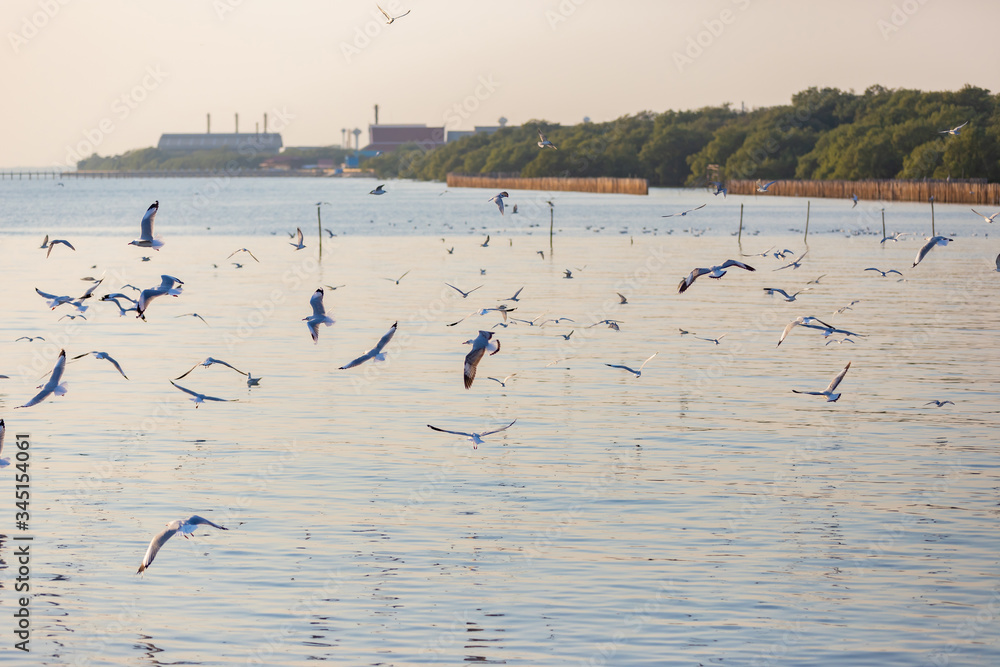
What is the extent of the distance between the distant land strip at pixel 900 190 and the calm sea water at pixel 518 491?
77.6 meters

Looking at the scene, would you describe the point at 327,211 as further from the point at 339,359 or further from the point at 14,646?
the point at 14,646

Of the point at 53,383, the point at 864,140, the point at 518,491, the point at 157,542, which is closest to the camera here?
the point at 157,542

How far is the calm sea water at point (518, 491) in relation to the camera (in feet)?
40.7

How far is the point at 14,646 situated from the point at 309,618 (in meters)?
2.82

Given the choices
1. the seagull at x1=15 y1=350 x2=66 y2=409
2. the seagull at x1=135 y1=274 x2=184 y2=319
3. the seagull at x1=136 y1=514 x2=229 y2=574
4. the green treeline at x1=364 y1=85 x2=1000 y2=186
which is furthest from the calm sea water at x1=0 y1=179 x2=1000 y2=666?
the green treeline at x1=364 y1=85 x2=1000 y2=186

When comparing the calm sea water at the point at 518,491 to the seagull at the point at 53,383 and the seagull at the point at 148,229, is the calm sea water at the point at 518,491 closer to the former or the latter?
the seagull at the point at 53,383

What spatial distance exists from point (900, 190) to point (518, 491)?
11453cm

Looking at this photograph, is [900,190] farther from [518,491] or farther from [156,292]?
[156,292]

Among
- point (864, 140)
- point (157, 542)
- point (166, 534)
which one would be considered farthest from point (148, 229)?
point (864, 140)

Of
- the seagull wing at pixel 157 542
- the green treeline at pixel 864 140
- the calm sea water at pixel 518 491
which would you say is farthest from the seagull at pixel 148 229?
the green treeline at pixel 864 140

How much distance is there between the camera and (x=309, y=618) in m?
12.7

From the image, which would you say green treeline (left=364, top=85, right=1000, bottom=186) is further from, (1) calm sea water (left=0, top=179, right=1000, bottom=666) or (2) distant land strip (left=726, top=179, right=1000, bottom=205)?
(1) calm sea water (left=0, top=179, right=1000, bottom=666)

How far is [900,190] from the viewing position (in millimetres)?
123875

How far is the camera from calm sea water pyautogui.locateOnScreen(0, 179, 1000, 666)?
488 inches
